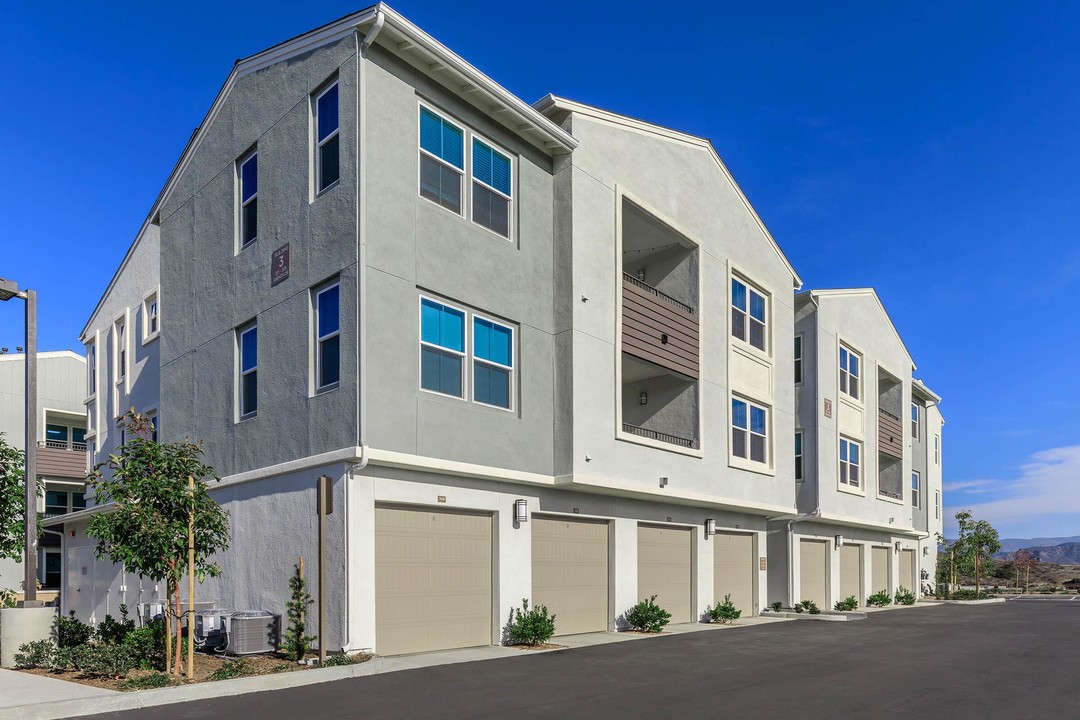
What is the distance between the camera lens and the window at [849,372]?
32.9m

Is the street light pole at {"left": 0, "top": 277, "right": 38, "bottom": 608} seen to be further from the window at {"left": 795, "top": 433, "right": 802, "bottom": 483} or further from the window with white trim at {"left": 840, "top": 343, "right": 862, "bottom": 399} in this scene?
the window with white trim at {"left": 840, "top": 343, "right": 862, "bottom": 399}

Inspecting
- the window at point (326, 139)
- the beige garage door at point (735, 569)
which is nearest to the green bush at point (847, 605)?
the beige garage door at point (735, 569)

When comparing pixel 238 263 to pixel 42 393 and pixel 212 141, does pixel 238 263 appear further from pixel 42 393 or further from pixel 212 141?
pixel 42 393

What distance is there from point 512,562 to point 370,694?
5905 millimetres

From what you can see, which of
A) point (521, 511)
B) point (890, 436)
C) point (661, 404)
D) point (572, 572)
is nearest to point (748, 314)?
point (661, 404)

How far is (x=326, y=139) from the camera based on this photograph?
51.1 feet

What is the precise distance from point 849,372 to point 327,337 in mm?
23893

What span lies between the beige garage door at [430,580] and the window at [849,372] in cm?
2053

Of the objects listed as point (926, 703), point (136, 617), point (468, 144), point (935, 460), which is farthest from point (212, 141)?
point (935, 460)

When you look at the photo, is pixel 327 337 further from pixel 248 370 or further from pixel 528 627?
pixel 528 627

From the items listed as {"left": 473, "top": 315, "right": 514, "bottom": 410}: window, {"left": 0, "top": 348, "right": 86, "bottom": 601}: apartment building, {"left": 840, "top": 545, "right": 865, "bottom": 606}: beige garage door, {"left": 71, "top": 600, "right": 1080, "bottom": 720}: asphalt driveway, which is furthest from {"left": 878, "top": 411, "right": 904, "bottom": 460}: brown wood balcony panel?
{"left": 0, "top": 348, "right": 86, "bottom": 601}: apartment building

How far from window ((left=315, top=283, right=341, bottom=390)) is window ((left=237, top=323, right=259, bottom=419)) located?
2429 mm

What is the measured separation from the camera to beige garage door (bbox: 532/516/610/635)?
17.8 m

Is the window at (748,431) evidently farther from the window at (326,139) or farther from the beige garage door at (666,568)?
the window at (326,139)
